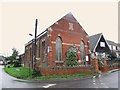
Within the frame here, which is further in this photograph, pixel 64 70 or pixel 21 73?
pixel 21 73

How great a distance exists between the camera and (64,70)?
2047cm

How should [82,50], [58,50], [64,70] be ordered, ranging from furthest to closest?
1. [82,50]
2. [58,50]
3. [64,70]

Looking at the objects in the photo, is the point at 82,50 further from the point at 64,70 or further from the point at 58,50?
the point at 64,70

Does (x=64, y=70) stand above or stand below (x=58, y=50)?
below

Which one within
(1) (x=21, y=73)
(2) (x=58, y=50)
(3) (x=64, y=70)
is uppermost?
(2) (x=58, y=50)

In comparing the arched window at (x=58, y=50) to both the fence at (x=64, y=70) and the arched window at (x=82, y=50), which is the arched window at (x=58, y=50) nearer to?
the fence at (x=64, y=70)

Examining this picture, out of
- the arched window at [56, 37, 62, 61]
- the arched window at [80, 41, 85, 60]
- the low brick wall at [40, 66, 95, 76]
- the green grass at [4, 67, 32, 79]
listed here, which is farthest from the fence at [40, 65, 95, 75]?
the arched window at [80, 41, 85, 60]

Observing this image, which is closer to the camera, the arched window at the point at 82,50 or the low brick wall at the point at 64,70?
the low brick wall at the point at 64,70

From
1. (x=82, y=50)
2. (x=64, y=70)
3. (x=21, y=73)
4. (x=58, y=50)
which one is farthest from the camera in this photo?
(x=82, y=50)

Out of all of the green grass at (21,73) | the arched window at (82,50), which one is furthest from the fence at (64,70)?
the arched window at (82,50)

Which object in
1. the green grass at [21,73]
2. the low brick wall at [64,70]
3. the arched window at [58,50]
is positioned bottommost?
the green grass at [21,73]

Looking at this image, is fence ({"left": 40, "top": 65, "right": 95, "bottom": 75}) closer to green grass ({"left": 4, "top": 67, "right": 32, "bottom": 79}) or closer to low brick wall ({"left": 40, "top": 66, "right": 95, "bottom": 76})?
low brick wall ({"left": 40, "top": 66, "right": 95, "bottom": 76})

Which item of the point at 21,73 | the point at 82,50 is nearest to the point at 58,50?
the point at 82,50

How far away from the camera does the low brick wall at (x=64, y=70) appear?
19.4m
